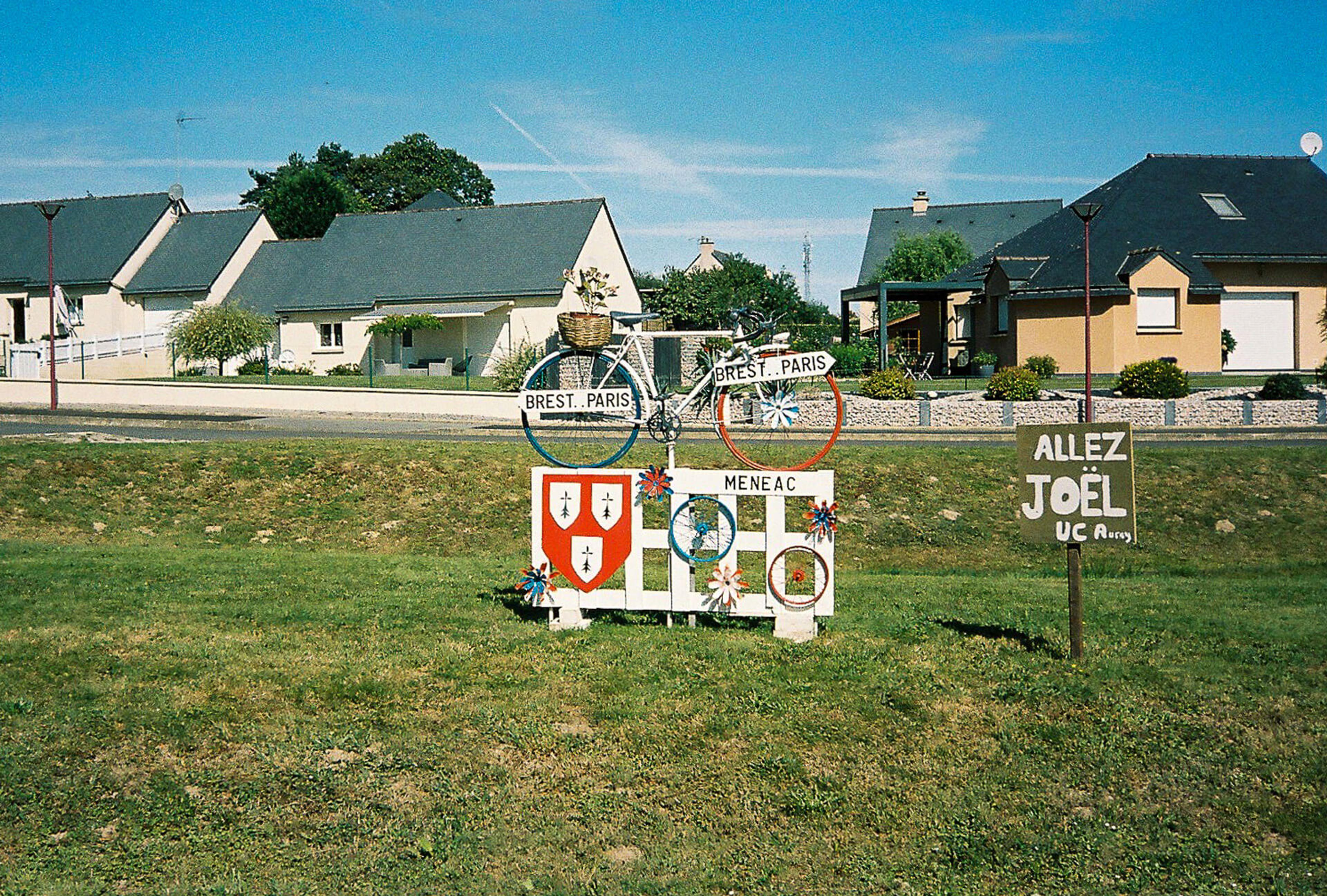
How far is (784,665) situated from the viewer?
7395 millimetres

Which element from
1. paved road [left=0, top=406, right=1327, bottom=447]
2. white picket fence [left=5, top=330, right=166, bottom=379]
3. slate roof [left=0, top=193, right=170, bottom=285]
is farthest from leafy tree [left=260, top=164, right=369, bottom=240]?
paved road [left=0, top=406, right=1327, bottom=447]

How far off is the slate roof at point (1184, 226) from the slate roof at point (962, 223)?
89.2 feet

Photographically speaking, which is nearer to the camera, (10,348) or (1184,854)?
(1184,854)

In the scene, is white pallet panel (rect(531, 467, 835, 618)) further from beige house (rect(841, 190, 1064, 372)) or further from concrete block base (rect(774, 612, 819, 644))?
beige house (rect(841, 190, 1064, 372))

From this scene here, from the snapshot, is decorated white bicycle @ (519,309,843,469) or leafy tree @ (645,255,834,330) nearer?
decorated white bicycle @ (519,309,843,469)

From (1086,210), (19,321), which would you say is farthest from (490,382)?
(19,321)

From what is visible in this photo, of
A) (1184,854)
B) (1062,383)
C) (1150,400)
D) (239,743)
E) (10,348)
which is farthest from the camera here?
(10,348)

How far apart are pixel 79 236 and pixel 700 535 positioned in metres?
55.3

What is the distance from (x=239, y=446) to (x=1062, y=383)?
25.7 meters

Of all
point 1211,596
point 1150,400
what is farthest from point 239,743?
point 1150,400

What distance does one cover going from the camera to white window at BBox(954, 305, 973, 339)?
4656 cm

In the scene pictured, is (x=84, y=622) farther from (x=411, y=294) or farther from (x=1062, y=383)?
(x=411, y=294)

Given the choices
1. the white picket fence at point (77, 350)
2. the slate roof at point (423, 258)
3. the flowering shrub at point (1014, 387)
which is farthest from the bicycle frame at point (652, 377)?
the slate roof at point (423, 258)

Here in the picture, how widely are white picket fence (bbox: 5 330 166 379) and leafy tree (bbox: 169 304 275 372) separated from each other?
2.39 m
